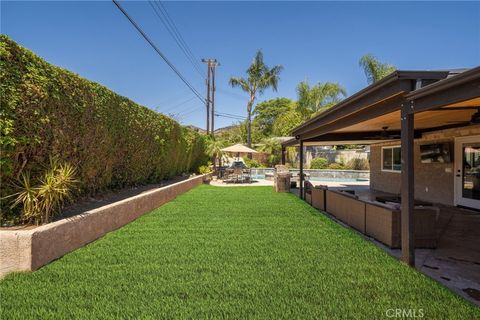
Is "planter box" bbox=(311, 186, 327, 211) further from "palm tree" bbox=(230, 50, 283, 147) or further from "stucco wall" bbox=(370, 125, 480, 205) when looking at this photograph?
"palm tree" bbox=(230, 50, 283, 147)

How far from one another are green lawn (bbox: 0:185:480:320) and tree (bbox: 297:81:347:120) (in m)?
26.1

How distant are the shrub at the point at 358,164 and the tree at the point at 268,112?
23.1 metres

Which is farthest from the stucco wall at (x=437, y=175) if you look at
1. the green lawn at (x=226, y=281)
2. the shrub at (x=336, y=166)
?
the shrub at (x=336, y=166)

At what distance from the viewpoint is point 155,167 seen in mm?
11102

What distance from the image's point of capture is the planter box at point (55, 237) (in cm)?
369

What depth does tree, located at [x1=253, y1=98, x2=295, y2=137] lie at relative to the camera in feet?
155

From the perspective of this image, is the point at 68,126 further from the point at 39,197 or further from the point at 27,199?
the point at 27,199

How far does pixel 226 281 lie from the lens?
3.51 m

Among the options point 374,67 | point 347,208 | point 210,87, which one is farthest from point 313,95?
point 347,208

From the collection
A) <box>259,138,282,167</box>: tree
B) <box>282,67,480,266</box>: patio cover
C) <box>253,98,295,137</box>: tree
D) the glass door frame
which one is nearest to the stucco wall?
the glass door frame

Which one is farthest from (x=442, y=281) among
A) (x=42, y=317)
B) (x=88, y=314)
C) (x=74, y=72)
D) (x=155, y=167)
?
(x=155, y=167)

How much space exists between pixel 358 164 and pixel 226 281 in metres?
23.5

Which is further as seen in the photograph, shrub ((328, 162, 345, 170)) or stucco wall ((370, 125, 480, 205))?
shrub ((328, 162, 345, 170))

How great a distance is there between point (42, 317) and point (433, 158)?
37.6 feet
